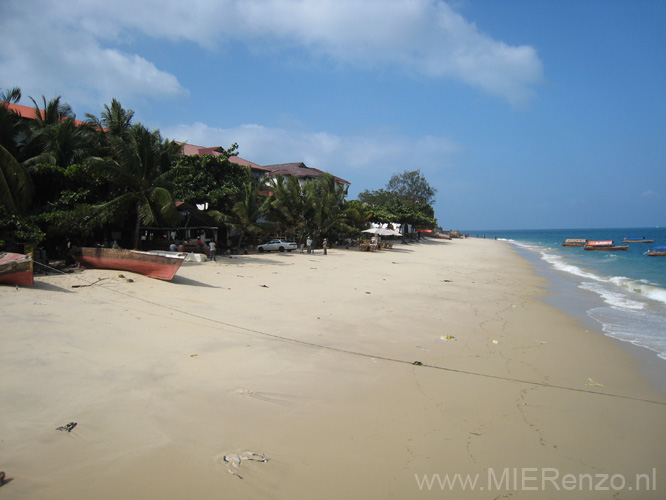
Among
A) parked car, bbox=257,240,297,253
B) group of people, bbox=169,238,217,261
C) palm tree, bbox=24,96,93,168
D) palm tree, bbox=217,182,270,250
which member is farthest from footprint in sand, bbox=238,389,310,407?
parked car, bbox=257,240,297,253

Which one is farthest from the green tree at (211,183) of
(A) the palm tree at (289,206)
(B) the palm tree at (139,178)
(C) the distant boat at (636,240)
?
(C) the distant boat at (636,240)

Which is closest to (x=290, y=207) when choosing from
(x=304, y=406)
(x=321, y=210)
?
(x=321, y=210)

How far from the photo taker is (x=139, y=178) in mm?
17016

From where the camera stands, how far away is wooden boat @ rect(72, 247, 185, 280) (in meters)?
11.8

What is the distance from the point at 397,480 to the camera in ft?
11.7

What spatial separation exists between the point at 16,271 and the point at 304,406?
340 inches

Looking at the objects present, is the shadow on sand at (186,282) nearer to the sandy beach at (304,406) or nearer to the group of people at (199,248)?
the sandy beach at (304,406)

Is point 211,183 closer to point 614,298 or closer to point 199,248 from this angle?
point 199,248

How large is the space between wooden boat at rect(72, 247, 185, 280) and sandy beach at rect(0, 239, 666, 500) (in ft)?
7.59

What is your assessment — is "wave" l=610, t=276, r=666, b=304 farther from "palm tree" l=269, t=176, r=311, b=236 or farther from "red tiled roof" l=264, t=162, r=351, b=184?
"red tiled roof" l=264, t=162, r=351, b=184

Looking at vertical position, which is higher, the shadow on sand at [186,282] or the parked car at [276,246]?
the parked car at [276,246]

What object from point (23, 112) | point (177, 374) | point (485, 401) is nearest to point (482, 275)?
point (485, 401)

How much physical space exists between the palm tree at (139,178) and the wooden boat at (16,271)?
655 cm

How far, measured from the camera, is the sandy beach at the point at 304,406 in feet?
11.4
